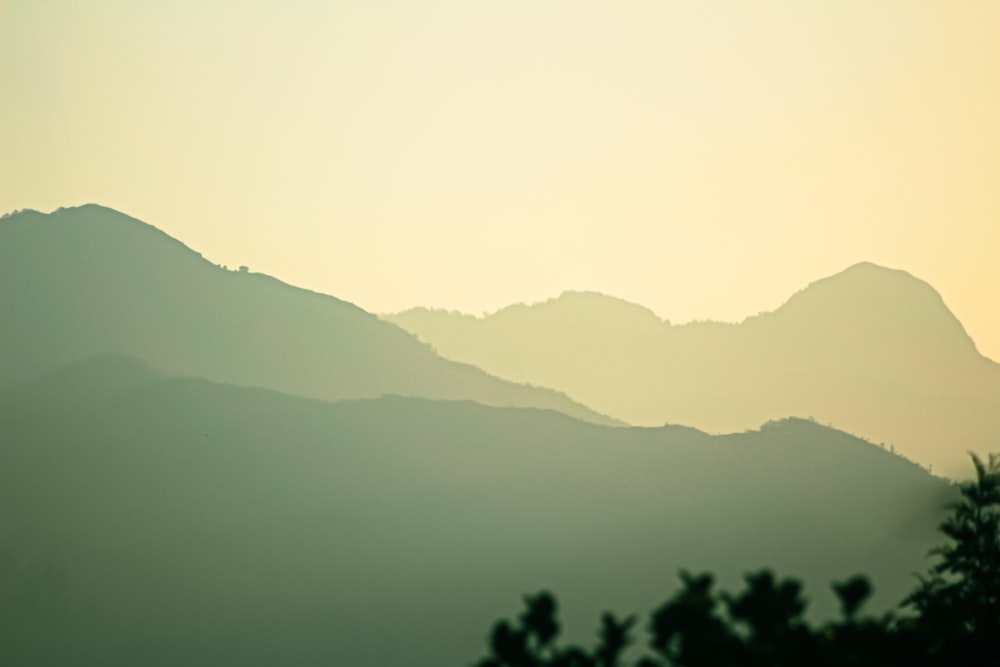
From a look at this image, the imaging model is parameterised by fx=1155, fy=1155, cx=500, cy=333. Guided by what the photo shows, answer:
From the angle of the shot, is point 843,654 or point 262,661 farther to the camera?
point 262,661

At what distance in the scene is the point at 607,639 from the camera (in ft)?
78.5

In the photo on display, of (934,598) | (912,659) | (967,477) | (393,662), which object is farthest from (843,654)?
(393,662)

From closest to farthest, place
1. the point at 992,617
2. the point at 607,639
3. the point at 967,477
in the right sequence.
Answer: the point at 607,639, the point at 992,617, the point at 967,477

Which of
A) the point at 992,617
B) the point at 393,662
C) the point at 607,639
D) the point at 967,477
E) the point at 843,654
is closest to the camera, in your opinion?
the point at 843,654

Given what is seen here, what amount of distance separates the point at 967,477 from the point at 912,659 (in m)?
19.9

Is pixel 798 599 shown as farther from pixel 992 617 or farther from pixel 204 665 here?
pixel 204 665

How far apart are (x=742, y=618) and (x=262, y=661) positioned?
189 metres

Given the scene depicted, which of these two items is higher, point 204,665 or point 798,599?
point 798,599

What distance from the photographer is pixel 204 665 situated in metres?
198

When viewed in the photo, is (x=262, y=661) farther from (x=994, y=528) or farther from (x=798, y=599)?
(x=798, y=599)

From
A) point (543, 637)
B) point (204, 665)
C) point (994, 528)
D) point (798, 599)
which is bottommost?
point (204, 665)

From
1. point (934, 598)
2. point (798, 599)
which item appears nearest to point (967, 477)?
point (934, 598)

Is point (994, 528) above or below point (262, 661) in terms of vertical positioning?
above

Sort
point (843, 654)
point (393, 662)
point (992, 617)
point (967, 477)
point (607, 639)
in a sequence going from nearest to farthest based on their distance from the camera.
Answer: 1. point (843, 654)
2. point (607, 639)
3. point (992, 617)
4. point (967, 477)
5. point (393, 662)
